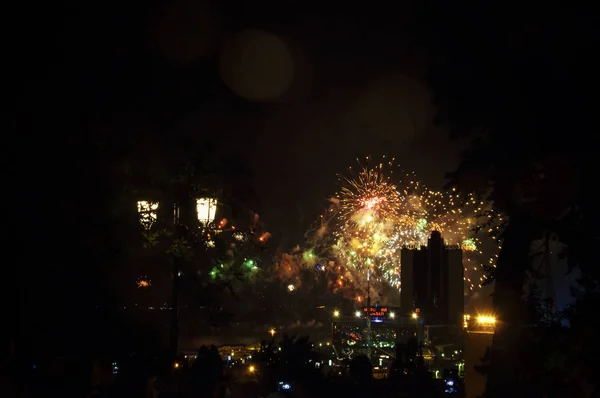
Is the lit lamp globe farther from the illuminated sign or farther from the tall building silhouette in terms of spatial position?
the illuminated sign

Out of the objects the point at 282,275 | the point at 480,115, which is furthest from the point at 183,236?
the point at 282,275

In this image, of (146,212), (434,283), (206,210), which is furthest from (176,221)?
(434,283)

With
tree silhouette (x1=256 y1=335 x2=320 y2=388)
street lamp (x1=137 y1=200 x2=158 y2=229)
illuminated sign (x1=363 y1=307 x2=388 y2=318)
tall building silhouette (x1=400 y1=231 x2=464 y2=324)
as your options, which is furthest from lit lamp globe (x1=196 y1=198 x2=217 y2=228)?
illuminated sign (x1=363 y1=307 x2=388 y2=318)

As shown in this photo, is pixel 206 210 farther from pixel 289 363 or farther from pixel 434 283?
pixel 434 283

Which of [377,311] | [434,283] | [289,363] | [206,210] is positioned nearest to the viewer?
[289,363]

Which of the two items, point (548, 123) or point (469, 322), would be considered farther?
point (469, 322)

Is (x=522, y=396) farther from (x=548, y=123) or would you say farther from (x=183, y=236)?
(x=183, y=236)

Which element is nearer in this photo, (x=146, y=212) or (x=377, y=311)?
(x=146, y=212)
